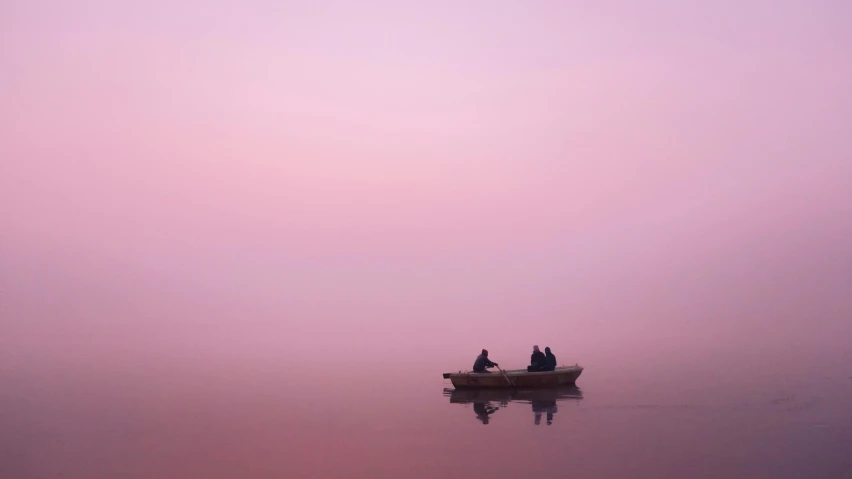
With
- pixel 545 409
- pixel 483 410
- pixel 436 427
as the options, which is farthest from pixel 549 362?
pixel 436 427

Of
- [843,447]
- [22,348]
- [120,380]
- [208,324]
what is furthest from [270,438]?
[208,324]

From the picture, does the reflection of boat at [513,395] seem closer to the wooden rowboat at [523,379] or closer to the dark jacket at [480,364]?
the wooden rowboat at [523,379]

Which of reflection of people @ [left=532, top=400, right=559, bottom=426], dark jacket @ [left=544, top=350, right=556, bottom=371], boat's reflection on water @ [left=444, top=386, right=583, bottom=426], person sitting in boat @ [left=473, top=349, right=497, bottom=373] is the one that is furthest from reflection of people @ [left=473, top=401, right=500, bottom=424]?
dark jacket @ [left=544, top=350, right=556, bottom=371]

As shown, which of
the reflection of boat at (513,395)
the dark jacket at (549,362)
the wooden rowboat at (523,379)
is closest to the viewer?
the reflection of boat at (513,395)

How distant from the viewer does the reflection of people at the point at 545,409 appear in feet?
67.9

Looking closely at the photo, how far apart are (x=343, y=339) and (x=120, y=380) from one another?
128ft

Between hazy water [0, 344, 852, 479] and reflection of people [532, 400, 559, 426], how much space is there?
0.21 ft

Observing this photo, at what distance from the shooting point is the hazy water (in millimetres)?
15633

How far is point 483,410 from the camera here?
23.3 meters

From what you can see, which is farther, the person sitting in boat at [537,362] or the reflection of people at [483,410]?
the person sitting in boat at [537,362]

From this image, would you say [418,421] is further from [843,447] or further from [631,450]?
[843,447]

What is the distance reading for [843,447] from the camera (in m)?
15.5

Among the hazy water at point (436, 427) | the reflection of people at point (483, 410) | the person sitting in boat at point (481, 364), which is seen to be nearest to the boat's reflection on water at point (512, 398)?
the reflection of people at point (483, 410)

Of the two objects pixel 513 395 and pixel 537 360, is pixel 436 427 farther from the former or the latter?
pixel 537 360
